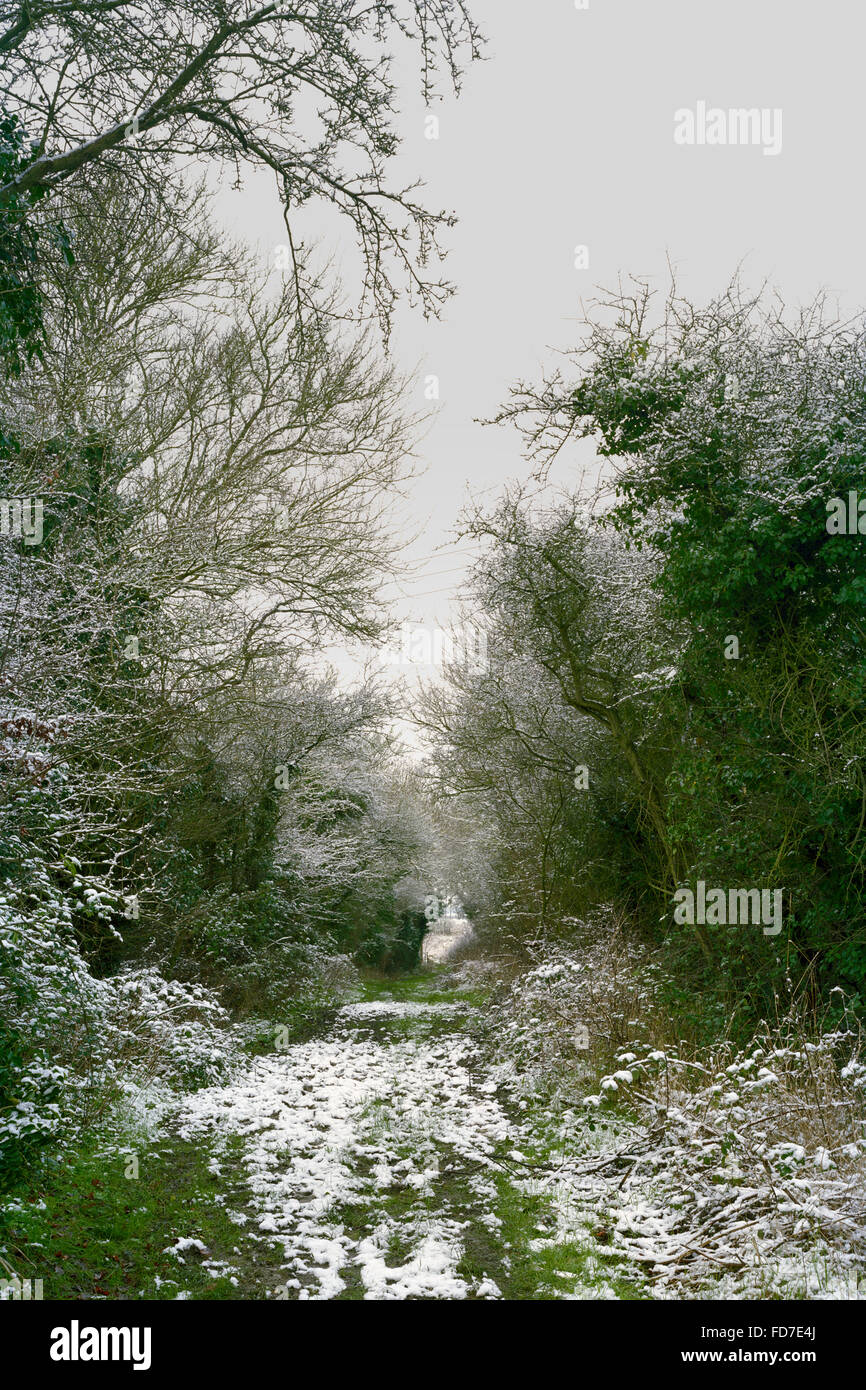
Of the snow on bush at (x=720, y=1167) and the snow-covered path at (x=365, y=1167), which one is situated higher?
the snow on bush at (x=720, y=1167)

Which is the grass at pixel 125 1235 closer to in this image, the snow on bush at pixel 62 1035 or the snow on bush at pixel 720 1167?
the snow on bush at pixel 62 1035

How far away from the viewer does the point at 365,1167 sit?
664 cm

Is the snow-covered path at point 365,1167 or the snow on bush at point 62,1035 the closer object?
the snow on bush at point 62,1035

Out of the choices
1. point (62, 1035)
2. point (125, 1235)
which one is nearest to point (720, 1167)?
point (125, 1235)

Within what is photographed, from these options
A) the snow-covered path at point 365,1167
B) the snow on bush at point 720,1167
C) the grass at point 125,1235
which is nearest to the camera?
the snow on bush at point 720,1167

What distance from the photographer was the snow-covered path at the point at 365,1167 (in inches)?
187

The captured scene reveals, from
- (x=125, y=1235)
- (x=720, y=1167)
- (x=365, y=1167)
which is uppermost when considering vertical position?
(x=720, y=1167)

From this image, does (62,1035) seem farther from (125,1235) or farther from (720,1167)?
(720,1167)

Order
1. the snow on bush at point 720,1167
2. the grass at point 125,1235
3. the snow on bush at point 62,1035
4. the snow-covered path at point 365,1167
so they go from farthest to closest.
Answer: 1. the snow-covered path at point 365,1167
2. the snow on bush at point 62,1035
3. the grass at point 125,1235
4. the snow on bush at point 720,1167

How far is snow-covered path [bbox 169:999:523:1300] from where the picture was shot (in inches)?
187

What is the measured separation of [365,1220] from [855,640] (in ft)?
17.5

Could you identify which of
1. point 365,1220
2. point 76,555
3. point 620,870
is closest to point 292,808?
point 620,870

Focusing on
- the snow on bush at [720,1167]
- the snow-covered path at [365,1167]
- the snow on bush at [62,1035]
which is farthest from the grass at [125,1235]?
the snow on bush at [720,1167]

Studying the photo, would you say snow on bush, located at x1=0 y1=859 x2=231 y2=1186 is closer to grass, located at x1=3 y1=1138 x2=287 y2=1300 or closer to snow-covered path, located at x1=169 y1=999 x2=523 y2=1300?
grass, located at x1=3 y1=1138 x2=287 y2=1300
